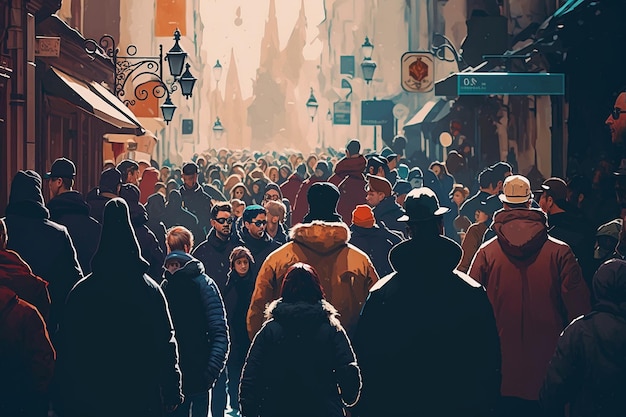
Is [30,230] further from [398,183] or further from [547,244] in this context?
[398,183]

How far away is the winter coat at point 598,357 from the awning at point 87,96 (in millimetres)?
14126

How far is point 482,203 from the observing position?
11.9 m

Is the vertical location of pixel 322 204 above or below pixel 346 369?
above

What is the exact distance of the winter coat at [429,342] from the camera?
5883mm

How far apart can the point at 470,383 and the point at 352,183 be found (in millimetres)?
7870

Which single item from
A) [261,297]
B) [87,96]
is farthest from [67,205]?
[87,96]

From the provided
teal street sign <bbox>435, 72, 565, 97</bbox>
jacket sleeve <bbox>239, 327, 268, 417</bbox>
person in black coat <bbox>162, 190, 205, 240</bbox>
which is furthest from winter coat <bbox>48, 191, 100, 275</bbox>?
teal street sign <bbox>435, 72, 565, 97</bbox>

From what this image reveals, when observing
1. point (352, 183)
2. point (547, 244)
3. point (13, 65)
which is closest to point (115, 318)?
point (547, 244)

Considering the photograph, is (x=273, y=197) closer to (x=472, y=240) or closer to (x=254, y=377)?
(x=472, y=240)

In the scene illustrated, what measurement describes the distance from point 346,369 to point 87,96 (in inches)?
590

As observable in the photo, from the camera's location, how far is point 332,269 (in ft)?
26.0

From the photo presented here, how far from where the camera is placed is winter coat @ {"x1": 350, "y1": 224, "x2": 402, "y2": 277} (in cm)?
977

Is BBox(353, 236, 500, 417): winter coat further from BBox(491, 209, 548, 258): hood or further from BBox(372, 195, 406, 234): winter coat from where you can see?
BBox(372, 195, 406, 234): winter coat

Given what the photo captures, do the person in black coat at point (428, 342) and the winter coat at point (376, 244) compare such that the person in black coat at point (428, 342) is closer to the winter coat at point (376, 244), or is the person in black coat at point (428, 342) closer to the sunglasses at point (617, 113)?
the winter coat at point (376, 244)
